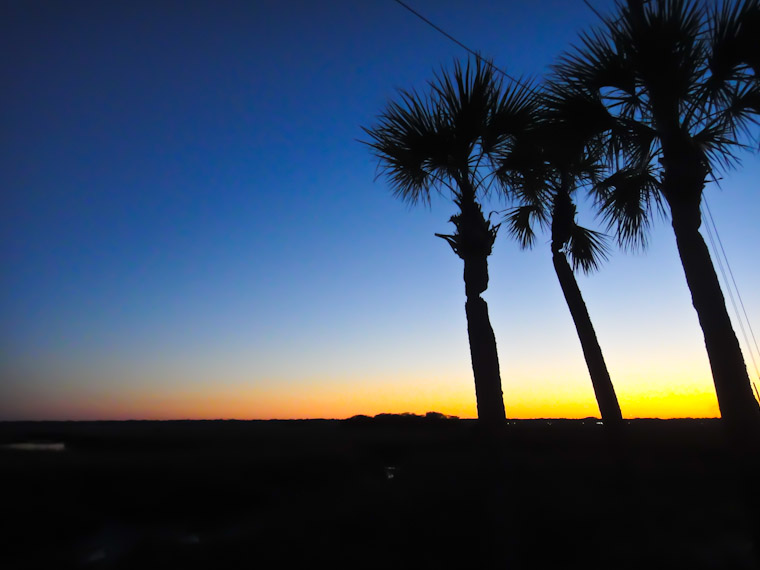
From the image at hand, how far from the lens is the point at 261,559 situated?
770 centimetres

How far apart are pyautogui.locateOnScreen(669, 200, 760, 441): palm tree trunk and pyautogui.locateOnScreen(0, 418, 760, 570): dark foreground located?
2.29 ft

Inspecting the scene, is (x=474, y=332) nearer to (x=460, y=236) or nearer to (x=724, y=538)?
(x=460, y=236)

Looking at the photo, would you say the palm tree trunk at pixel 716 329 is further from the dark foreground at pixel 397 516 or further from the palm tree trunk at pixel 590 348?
the palm tree trunk at pixel 590 348

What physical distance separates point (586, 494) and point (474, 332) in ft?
24.4

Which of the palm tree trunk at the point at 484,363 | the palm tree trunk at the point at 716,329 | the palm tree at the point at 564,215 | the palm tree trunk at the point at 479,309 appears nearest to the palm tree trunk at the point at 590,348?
the palm tree at the point at 564,215

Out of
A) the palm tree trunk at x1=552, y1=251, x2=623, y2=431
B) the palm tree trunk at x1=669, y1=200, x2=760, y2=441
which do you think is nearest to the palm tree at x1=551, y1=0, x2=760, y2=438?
the palm tree trunk at x1=669, y1=200, x2=760, y2=441

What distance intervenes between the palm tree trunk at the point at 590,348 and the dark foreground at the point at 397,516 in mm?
745

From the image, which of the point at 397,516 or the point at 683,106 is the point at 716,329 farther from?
the point at 397,516

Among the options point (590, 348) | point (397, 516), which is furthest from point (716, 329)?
point (397, 516)

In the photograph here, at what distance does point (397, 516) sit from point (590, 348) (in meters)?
5.46

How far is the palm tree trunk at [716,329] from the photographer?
504 cm

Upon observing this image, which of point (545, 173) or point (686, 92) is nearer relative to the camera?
point (686, 92)

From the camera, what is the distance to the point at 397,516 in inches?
410

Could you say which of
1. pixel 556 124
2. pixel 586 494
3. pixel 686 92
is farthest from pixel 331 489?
pixel 686 92
